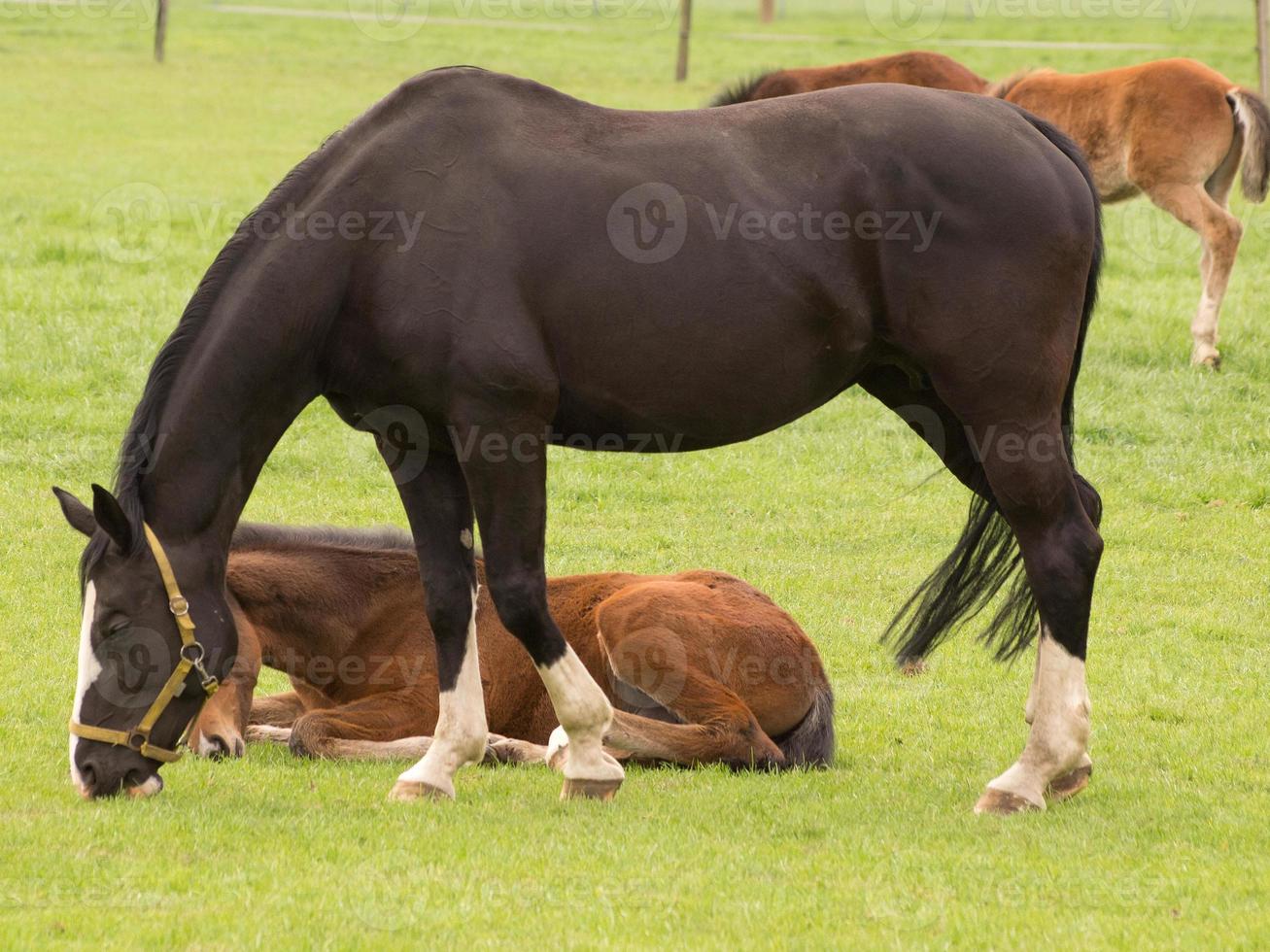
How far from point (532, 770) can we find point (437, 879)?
1.65 metres

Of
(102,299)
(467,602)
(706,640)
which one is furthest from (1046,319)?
(102,299)

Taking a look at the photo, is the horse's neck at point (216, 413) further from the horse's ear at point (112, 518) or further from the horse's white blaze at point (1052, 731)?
the horse's white blaze at point (1052, 731)

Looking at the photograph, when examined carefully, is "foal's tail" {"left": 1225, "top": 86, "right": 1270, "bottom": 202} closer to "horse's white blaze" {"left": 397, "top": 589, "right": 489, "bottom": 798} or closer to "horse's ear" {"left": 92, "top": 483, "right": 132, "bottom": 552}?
"horse's white blaze" {"left": 397, "top": 589, "right": 489, "bottom": 798}

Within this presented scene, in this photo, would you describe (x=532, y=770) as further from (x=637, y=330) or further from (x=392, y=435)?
(x=637, y=330)

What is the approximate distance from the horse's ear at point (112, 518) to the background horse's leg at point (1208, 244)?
10.0 meters

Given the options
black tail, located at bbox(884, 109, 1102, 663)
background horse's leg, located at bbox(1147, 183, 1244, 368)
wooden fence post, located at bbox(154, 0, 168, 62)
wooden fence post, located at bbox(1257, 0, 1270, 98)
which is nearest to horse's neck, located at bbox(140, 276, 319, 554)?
black tail, located at bbox(884, 109, 1102, 663)

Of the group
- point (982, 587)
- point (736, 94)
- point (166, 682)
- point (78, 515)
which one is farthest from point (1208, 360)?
point (78, 515)

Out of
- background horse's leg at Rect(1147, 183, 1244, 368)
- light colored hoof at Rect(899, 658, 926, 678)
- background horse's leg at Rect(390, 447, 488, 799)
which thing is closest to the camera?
background horse's leg at Rect(390, 447, 488, 799)

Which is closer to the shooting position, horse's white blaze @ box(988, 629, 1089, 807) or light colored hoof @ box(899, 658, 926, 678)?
horse's white blaze @ box(988, 629, 1089, 807)

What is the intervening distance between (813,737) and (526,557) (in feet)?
5.08

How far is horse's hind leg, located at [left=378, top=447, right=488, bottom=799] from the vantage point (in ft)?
17.4

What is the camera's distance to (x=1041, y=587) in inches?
199

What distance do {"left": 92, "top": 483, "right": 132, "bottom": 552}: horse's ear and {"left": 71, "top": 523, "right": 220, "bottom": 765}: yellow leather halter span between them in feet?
0.29

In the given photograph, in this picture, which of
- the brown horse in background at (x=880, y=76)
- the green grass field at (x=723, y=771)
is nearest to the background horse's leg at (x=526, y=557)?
the green grass field at (x=723, y=771)
